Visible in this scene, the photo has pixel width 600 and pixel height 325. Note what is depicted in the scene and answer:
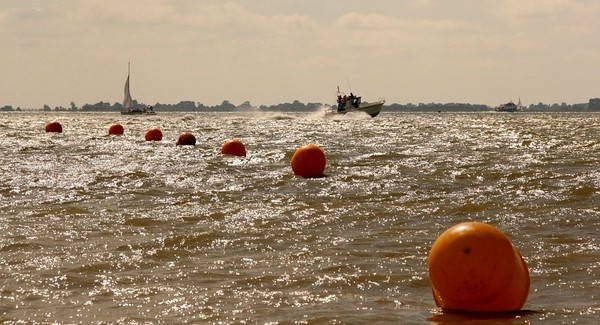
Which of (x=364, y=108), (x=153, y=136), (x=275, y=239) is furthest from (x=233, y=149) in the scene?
(x=364, y=108)

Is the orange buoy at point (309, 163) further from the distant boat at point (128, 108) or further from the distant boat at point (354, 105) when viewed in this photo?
the distant boat at point (128, 108)

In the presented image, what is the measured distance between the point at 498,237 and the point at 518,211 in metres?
6.85

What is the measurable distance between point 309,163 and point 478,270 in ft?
44.2

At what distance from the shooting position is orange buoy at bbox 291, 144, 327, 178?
21172 mm

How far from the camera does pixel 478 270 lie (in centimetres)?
778

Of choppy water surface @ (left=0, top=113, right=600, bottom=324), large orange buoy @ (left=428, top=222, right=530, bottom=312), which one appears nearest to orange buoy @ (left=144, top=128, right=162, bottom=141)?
choppy water surface @ (left=0, top=113, right=600, bottom=324)

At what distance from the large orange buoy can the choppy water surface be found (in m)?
0.17

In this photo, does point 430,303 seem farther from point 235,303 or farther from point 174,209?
point 174,209

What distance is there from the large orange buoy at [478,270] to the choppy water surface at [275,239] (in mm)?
171

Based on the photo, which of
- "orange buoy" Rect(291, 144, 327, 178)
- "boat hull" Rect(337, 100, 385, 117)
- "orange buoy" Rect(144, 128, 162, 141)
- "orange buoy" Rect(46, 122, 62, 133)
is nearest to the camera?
"orange buoy" Rect(291, 144, 327, 178)

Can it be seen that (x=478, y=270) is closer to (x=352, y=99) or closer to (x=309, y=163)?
(x=309, y=163)

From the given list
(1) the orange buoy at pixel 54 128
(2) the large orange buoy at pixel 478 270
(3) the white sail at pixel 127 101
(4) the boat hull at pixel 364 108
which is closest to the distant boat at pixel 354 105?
(4) the boat hull at pixel 364 108

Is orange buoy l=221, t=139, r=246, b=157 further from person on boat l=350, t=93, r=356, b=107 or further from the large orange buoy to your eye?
person on boat l=350, t=93, r=356, b=107

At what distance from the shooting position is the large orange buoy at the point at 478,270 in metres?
7.76
